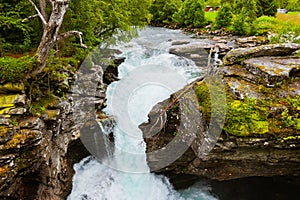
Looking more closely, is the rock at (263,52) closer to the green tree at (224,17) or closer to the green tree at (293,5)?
the green tree at (224,17)

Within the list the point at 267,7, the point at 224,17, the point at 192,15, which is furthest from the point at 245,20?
the point at 192,15

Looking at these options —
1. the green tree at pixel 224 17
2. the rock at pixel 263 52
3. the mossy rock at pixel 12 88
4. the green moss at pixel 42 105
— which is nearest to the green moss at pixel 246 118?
the rock at pixel 263 52

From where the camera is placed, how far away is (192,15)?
26.1 m

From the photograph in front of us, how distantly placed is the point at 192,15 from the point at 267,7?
6.84 m

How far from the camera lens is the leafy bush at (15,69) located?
19.2ft

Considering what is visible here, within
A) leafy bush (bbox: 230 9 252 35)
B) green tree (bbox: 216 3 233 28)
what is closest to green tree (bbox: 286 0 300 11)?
green tree (bbox: 216 3 233 28)

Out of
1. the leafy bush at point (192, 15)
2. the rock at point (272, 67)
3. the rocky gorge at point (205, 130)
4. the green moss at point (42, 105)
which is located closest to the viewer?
the rocky gorge at point (205, 130)

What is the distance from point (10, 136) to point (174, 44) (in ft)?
46.9

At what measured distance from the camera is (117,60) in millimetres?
13977

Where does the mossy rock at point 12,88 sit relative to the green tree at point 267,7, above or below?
below

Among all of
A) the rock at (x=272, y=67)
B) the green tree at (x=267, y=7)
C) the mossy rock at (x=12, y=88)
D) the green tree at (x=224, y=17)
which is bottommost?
the mossy rock at (x=12, y=88)

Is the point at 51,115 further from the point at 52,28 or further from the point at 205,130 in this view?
the point at 205,130

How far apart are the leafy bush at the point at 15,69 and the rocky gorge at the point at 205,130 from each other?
17cm

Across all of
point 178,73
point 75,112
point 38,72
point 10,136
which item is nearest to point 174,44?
point 178,73
